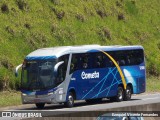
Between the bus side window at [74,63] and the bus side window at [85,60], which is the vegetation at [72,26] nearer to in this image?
the bus side window at [85,60]

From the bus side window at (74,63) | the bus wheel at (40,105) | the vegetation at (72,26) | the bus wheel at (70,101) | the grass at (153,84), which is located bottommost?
the bus wheel at (40,105)

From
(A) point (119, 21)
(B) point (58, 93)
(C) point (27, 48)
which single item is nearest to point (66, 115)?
(B) point (58, 93)

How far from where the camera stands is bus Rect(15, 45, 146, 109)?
3083cm

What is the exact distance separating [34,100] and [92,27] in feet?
65.4

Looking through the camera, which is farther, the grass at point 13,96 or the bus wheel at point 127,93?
the bus wheel at point 127,93

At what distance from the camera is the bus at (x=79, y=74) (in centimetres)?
3083

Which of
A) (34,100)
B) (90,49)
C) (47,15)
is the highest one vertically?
(47,15)

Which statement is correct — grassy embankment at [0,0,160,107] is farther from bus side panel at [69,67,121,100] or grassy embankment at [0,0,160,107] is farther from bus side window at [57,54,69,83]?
bus side window at [57,54,69,83]

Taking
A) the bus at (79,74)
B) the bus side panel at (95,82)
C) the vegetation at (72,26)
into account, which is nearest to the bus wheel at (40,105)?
the bus at (79,74)

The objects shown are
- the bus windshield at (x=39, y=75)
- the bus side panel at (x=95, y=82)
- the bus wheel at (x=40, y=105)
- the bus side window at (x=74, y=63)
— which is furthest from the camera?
the bus wheel at (x=40, y=105)

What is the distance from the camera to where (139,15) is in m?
57.7

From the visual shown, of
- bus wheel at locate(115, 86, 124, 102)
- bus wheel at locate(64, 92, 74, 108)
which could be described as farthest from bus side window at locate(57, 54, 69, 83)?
bus wheel at locate(115, 86, 124, 102)

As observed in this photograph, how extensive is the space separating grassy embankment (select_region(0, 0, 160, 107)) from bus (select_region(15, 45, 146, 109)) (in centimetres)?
680

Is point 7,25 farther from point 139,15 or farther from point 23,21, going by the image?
point 139,15
